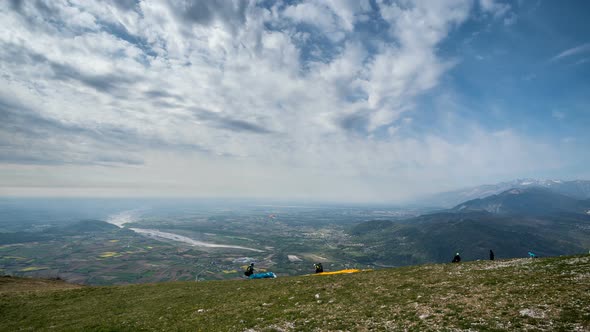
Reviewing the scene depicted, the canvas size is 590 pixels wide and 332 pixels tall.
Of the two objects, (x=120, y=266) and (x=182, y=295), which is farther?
(x=120, y=266)

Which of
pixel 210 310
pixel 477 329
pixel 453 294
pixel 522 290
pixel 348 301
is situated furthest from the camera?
pixel 210 310

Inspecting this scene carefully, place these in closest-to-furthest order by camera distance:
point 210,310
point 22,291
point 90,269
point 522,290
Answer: point 522,290 → point 210,310 → point 22,291 → point 90,269

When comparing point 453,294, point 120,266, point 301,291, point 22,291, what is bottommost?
point 120,266

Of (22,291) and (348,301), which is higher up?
(348,301)

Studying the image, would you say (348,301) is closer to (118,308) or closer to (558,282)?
(558,282)

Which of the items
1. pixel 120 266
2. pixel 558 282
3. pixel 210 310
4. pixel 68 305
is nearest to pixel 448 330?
pixel 558 282

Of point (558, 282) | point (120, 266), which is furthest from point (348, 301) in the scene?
point (120, 266)
